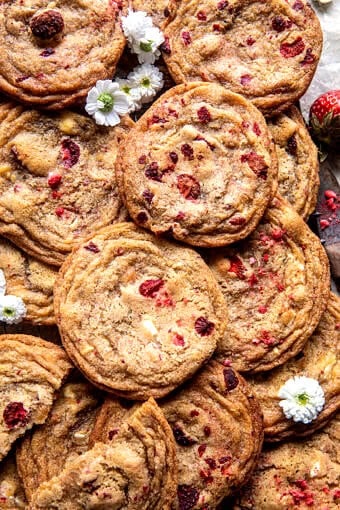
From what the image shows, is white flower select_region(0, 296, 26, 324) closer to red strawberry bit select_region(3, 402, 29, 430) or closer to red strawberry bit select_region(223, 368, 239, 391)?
red strawberry bit select_region(3, 402, 29, 430)

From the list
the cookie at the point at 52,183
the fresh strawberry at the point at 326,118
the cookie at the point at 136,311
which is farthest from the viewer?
the fresh strawberry at the point at 326,118

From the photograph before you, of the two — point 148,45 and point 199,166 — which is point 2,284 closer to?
point 199,166

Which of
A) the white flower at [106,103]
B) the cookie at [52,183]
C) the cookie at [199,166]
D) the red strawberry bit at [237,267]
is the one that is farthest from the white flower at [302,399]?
the white flower at [106,103]

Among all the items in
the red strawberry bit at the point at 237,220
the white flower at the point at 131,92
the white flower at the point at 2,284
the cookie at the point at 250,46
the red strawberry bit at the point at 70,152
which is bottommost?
the white flower at the point at 2,284

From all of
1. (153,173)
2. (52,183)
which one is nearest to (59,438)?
(52,183)

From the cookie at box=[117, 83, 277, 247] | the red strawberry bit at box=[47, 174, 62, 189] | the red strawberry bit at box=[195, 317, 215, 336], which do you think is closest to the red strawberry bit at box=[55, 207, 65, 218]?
the red strawberry bit at box=[47, 174, 62, 189]

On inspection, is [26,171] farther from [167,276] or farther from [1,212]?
[167,276]

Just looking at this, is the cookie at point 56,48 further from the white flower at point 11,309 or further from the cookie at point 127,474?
the cookie at point 127,474
